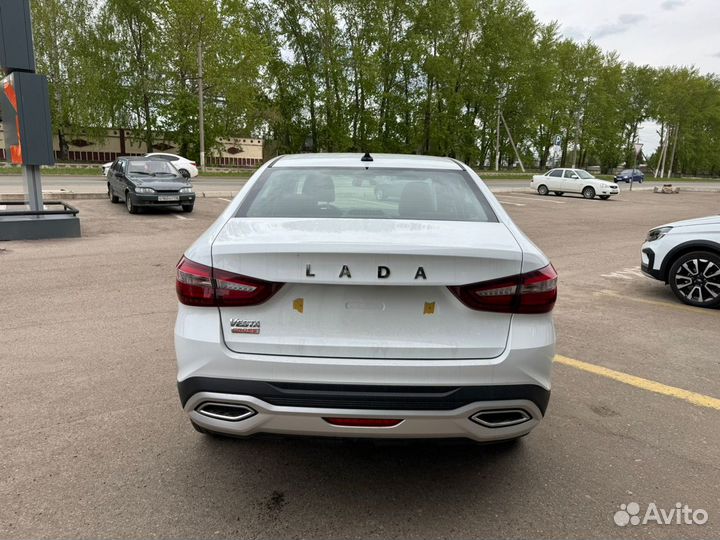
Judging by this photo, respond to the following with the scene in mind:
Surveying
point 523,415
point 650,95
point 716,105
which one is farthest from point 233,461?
point 716,105

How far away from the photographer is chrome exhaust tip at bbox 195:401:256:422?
7.54 feet

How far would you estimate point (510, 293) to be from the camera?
234 centimetres

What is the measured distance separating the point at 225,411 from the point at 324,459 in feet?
2.81

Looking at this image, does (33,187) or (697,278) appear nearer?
(697,278)

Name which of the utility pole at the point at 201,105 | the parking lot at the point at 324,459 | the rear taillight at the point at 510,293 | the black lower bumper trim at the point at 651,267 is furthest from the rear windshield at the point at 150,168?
the utility pole at the point at 201,105

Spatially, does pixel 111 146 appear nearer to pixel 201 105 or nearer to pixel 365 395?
pixel 201 105

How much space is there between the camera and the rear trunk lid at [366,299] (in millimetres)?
2256

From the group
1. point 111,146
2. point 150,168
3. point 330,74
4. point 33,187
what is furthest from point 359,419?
point 111,146

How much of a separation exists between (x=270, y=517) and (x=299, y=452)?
0.59 metres

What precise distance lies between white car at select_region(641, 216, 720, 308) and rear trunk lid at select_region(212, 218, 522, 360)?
5.39 m

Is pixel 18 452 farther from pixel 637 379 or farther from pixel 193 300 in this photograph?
pixel 637 379

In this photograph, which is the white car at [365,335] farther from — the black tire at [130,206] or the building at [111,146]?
the building at [111,146]

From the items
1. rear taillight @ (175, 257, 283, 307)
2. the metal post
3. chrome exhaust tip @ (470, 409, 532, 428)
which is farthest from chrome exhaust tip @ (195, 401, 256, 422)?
the metal post

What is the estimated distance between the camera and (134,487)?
8.75 feet
